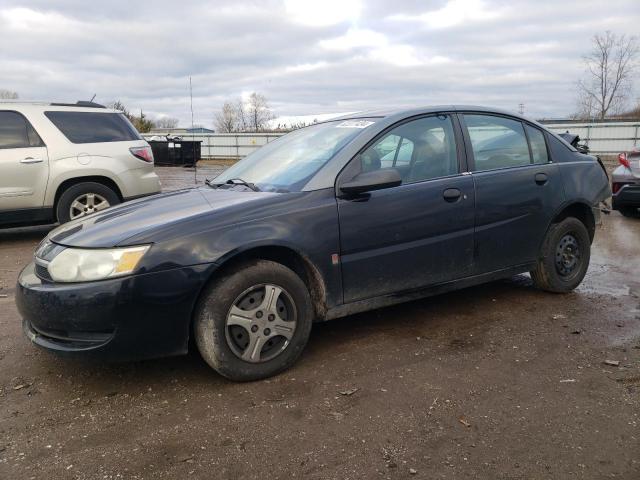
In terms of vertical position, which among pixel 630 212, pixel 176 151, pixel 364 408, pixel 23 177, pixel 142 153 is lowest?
pixel 364 408

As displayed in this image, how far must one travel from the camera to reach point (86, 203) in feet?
24.1

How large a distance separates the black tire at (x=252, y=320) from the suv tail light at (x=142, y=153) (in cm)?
523

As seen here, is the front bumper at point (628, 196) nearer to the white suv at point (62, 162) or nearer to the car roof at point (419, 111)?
the car roof at point (419, 111)

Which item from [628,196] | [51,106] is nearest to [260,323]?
[51,106]

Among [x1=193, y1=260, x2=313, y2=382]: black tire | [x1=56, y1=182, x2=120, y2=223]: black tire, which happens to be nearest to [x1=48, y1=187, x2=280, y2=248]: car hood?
[x1=193, y1=260, x2=313, y2=382]: black tire

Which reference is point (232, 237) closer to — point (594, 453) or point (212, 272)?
point (212, 272)

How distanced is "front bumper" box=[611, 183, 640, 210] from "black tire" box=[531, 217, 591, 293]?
15.0 ft

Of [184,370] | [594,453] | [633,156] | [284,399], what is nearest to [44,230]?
[184,370]

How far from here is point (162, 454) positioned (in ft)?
8.26

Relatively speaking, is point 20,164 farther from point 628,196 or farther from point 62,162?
point 628,196

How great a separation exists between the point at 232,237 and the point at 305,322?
704 millimetres

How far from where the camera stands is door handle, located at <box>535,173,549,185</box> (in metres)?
4.44

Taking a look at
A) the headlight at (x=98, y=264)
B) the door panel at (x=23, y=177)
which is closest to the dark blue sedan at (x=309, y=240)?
the headlight at (x=98, y=264)

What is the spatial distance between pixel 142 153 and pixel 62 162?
110 cm
